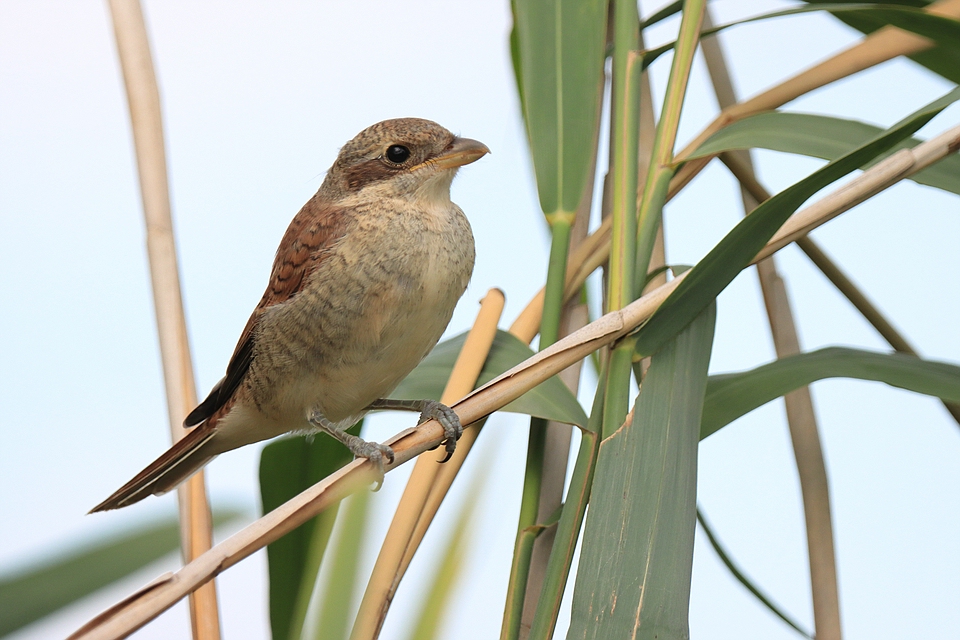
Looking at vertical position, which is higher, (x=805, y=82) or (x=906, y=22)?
(x=805, y=82)

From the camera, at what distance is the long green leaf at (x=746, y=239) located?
1056 mm

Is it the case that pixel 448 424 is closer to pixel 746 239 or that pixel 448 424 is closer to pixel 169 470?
pixel 746 239

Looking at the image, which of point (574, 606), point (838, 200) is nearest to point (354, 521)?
point (574, 606)

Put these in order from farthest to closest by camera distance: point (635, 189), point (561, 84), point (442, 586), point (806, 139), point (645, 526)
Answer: point (561, 84), point (806, 139), point (635, 189), point (645, 526), point (442, 586)

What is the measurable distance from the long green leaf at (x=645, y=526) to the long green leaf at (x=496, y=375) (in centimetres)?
19

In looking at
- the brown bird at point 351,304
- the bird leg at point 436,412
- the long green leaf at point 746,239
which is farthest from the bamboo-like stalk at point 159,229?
the long green leaf at point 746,239

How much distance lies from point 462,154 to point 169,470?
2.86ft

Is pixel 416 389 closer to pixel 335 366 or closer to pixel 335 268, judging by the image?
pixel 335 366

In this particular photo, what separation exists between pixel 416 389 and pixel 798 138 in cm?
84

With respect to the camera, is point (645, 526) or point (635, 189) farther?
point (635, 189)

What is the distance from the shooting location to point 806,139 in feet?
4.58

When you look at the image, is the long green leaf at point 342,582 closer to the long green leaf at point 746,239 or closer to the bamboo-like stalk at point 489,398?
the bamboo-like stalk at point 489,398

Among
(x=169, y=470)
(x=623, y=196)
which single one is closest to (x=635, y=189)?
(x=623, y=196)

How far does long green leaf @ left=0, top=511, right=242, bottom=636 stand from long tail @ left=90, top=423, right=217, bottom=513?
99 cm
